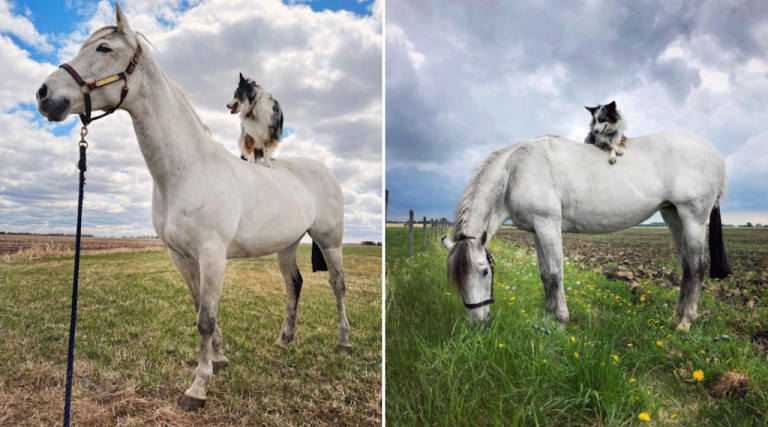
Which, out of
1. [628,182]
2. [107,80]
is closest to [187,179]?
[107,80]

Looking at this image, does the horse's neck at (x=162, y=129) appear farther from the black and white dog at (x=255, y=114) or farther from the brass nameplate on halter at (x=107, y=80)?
the black and white dog at (x=255, y=114)

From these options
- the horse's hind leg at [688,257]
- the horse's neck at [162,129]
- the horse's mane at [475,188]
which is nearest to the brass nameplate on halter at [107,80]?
the horse's neck at [162,129]

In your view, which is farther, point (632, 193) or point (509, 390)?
point (632, 193)

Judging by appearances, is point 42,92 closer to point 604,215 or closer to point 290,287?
point 290,287

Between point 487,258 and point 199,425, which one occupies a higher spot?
point 487,258

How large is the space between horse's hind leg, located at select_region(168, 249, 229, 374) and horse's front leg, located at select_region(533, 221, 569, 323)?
1.48 metres

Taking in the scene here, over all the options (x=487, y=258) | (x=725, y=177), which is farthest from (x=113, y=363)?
(x=725, y=177)

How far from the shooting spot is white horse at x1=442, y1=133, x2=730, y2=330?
67.6 inches

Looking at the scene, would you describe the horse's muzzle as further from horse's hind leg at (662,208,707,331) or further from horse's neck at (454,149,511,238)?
horse's hind leg at (662,208,707,331)

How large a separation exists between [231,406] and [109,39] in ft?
4.90

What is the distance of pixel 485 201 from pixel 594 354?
887 mm

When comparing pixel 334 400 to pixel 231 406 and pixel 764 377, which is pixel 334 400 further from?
pixel 764 377

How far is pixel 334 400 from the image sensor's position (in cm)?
198

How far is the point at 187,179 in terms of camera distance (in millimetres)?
1870
